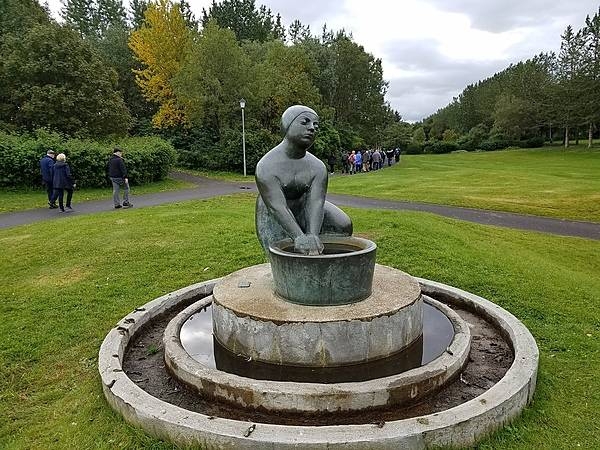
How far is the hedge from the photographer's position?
17172 mm

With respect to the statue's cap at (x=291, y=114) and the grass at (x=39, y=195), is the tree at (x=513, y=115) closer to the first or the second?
the grass at (x=39, y=195)

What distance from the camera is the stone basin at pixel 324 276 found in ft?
14.0

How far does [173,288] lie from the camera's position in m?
7.23

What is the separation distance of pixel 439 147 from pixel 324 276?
61.1m

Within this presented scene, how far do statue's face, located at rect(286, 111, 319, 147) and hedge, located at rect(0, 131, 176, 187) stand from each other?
1540 centimetres

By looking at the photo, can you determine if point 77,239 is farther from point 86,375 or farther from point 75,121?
point 75,121

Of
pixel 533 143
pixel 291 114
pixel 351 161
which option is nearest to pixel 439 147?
pixel 533 143

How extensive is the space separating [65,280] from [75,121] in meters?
19.0

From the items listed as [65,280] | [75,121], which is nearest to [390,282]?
[65,280]

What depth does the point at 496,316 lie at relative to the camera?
527 cm

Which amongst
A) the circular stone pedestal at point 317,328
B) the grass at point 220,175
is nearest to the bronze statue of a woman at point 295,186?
the circular stone pedestal at point 317,328

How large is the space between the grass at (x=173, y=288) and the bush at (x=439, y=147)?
171 ft

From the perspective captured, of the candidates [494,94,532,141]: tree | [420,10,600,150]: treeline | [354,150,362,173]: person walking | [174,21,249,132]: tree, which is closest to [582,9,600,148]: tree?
[420,10,600,150]: treeline

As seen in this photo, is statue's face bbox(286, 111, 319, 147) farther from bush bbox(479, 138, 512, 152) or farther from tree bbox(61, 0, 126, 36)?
bush bbox(479, 138, 512, 152)
